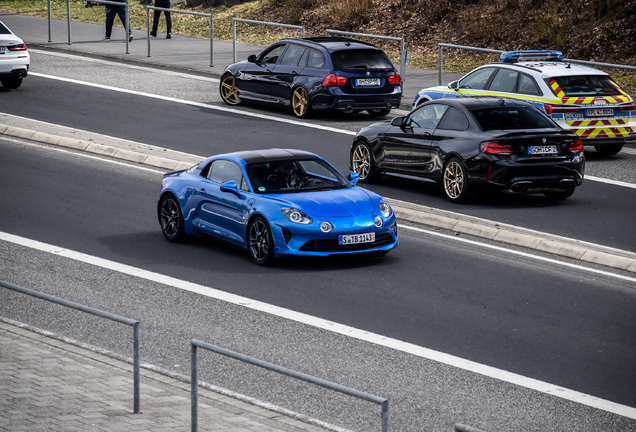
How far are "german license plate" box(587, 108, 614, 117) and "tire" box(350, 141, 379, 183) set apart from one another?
434 cm

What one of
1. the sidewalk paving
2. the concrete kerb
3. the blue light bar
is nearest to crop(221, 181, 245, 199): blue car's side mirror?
the concrete kerb

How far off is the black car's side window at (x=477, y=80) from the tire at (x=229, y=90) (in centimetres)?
591

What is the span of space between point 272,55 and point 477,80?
5.36 meters

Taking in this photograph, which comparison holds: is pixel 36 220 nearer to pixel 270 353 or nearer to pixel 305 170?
pixel 305 170

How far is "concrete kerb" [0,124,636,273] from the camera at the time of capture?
12852mm

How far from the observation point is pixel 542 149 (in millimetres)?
15586

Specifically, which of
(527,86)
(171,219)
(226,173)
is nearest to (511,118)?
(527,86)

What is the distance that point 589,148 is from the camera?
2097 centimetres

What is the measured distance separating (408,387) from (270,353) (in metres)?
1.41

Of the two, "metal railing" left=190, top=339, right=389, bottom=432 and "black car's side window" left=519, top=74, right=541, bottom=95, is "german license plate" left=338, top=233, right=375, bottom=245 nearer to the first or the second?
"metal railing" left=190, top=339, right=389, bottom=432

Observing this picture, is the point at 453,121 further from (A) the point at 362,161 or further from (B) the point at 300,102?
(B) the point at 300,102

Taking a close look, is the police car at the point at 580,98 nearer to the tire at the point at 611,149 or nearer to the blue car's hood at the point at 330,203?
the tire at the point at 611,149

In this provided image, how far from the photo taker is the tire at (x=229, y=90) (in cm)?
2491

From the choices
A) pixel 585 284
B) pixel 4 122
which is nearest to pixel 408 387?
pixel 585 284
